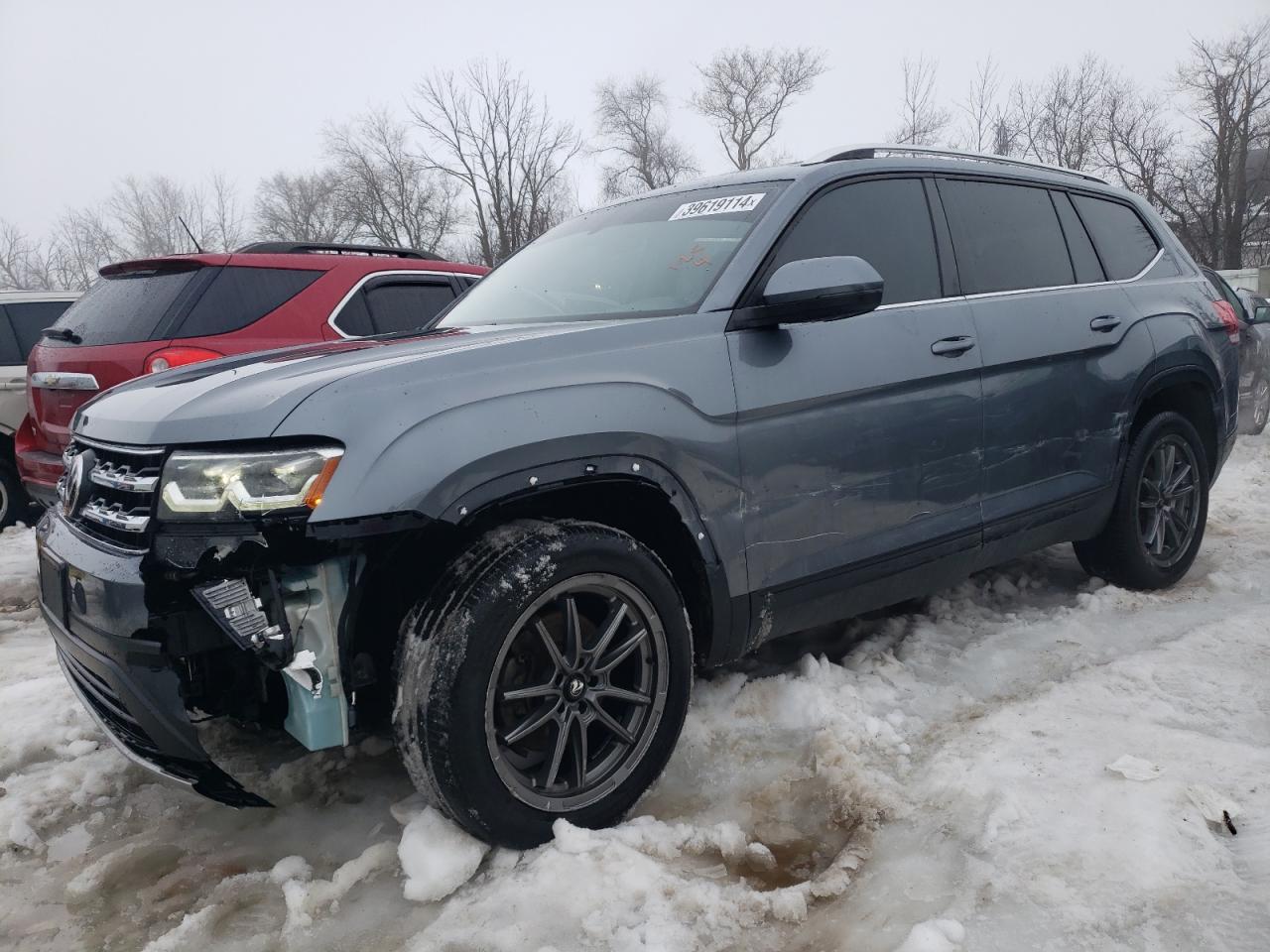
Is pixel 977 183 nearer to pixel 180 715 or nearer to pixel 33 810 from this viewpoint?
pixel 180 715

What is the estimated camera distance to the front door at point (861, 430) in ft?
8.16

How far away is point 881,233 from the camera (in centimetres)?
300

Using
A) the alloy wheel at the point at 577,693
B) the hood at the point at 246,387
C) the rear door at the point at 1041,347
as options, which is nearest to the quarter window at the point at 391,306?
the hood at the point at 246,387

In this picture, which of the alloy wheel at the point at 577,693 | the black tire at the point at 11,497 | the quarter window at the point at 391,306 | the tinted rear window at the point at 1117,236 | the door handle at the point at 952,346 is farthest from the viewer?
the black tire at the point at 11,497

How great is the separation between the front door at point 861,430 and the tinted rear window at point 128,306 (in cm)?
337

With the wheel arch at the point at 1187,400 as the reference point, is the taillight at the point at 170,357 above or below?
above

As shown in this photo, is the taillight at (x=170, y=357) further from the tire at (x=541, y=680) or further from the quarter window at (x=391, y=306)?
the tire at (x=541, y=680)

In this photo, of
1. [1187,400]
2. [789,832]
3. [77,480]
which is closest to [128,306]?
[77,480]

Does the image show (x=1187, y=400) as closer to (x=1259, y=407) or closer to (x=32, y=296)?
(x=1259, y=407)

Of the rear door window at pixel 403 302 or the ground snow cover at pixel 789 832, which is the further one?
the rear door window at pixel 403 302

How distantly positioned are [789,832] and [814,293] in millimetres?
1449

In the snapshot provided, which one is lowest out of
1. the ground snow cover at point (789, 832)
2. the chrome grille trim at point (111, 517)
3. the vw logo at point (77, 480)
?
the ground snow cover at point (789, 832)

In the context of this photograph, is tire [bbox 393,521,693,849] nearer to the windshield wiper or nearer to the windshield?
the windshield

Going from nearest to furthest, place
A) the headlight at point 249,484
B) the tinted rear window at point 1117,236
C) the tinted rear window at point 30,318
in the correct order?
the headlight at point 249,484 → the tinted rear window at point 1117,236 → the tinted rear window at point 30,318
